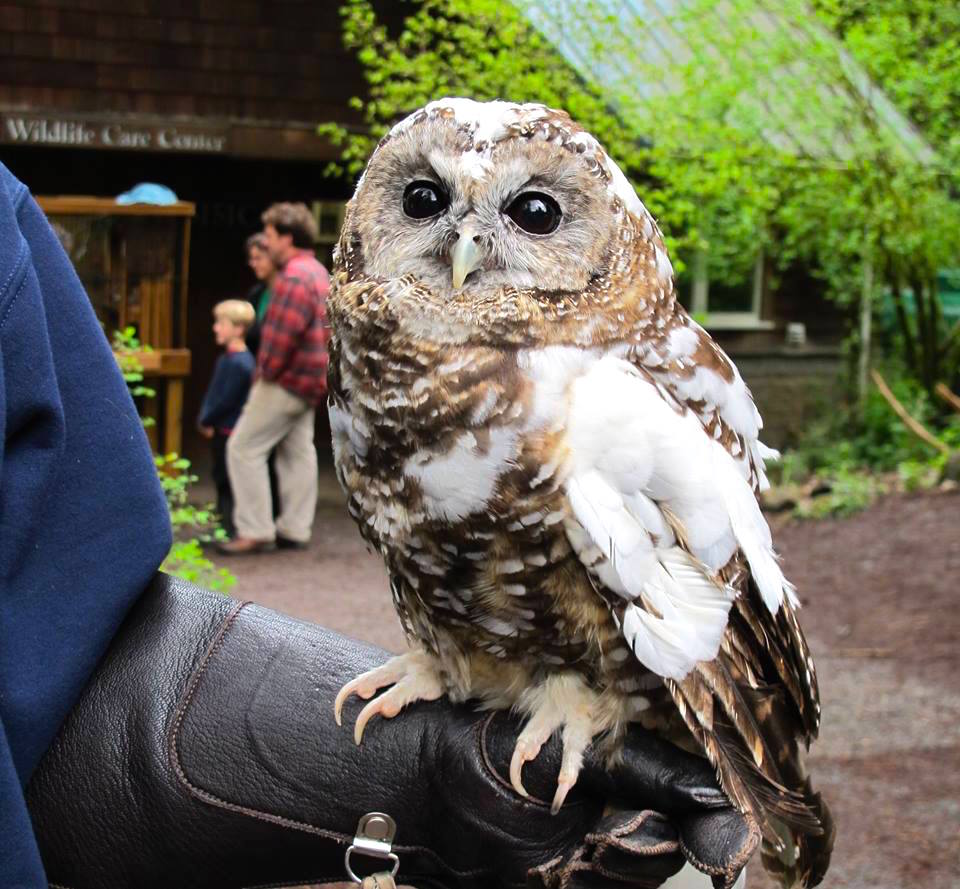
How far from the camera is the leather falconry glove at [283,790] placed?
1.82m

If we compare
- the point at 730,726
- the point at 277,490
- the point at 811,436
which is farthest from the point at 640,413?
the point at 811,436

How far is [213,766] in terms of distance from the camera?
73.0 inches

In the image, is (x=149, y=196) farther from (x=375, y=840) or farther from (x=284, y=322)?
(x=375, y=840)

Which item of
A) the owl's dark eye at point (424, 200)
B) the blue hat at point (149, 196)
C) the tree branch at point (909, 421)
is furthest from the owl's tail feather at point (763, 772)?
the tree branch at point (909, 421)

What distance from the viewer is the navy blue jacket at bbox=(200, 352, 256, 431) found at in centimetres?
828

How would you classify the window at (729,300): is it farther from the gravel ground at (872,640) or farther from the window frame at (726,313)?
the gravel ground at (872,640)

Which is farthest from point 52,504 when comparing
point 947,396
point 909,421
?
point 947,396

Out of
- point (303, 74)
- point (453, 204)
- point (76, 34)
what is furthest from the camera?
point (303, 74)

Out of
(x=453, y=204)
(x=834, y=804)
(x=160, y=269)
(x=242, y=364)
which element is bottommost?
(x=834, y=804)

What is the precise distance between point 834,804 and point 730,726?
3424 millimetres

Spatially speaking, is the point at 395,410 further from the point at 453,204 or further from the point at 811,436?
the point at 811,436

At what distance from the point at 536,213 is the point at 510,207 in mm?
46

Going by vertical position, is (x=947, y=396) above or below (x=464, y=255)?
below

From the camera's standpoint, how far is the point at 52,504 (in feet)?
5.70
